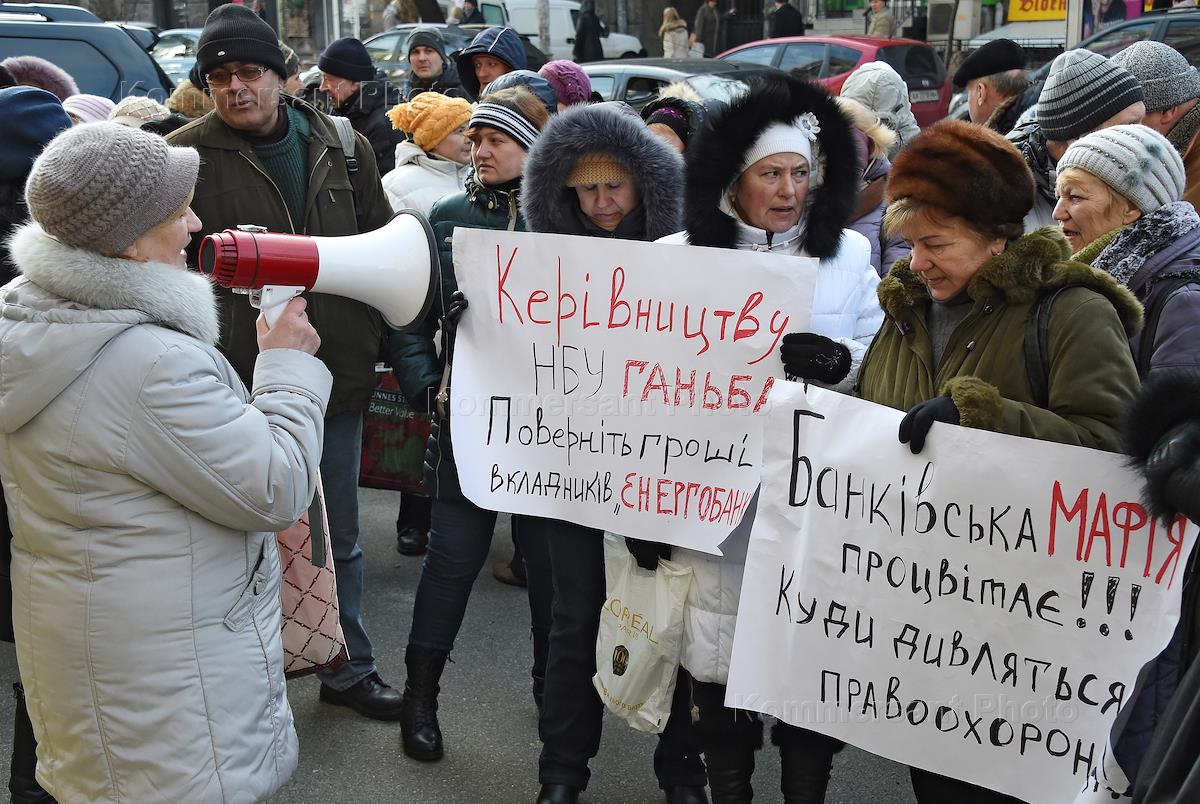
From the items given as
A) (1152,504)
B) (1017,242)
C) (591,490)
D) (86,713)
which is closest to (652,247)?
(591,490)

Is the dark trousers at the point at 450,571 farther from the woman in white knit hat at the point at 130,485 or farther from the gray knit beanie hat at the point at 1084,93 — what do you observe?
the gray knit beanie hat at the point at 1084,93

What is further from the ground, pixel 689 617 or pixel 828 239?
pixel 828 239

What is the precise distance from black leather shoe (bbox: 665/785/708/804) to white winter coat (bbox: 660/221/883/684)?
44cm

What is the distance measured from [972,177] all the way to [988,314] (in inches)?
10.9

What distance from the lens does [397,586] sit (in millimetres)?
4895

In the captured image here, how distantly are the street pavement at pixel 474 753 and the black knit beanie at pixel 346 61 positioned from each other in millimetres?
3670

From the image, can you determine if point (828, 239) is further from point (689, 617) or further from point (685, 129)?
point (685, 129)

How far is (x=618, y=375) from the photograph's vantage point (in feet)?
10.2

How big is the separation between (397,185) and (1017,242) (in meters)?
3.16

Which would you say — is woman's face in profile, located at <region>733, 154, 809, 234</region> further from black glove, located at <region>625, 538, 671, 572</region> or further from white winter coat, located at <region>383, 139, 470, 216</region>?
white winter coat, located at <region>383, 139, 470, 216</region>

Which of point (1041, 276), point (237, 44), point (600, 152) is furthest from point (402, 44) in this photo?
point (1041, 276)

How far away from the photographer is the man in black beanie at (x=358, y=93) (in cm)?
695

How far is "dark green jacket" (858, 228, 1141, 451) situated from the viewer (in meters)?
2.34

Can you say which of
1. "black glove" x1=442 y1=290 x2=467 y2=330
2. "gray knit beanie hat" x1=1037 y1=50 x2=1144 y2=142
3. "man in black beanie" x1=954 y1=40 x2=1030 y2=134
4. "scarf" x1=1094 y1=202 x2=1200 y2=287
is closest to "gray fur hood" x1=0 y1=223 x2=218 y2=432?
"black glove" x1=442 y1=290 x2=467 y2=330
